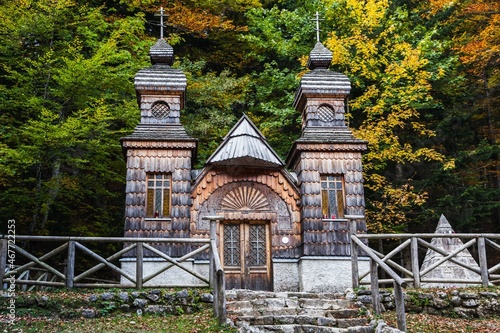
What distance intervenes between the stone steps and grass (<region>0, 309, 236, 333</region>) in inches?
21.4

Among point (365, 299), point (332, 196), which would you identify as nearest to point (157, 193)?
point (332, 196)

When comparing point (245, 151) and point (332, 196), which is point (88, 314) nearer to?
point (245, 151)

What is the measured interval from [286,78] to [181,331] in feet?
47.2

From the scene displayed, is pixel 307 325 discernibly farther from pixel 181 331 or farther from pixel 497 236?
pixel 497 236

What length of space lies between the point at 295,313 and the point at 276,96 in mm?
14035

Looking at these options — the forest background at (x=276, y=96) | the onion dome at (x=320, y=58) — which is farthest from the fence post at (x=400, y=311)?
the forest background at (x=276, y=96)

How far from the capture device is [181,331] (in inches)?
328

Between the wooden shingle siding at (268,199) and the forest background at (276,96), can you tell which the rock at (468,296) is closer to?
the wooden shingle siding at (268,199)

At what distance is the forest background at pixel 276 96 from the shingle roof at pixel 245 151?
373 cm

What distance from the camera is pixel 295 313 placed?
9375 millimetres

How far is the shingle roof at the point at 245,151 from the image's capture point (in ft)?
45.0

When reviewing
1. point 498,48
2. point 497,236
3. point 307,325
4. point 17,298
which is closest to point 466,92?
point 498,48

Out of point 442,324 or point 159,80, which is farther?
point 159,80

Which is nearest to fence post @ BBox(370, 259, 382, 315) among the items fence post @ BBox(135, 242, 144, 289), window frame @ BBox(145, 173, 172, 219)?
fence post @ BBox(135, 242, 144, 289)
